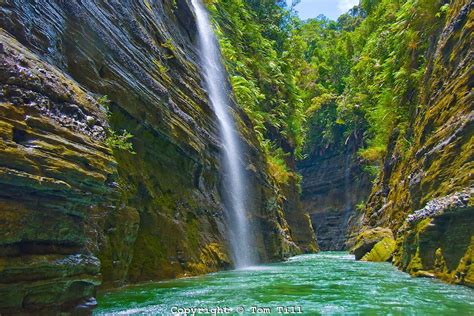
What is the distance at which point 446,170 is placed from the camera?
855 cm

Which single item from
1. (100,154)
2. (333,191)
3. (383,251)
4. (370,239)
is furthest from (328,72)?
(100,154)

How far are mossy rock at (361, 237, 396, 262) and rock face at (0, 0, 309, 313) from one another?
5.78m

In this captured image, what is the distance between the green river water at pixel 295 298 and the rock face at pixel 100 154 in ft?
2.79

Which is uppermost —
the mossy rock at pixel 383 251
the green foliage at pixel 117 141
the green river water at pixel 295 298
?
the green foliage at pixel 117 141

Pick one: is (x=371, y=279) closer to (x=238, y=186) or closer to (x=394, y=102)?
(x=238, y=186)

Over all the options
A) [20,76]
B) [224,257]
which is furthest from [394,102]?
[20,76]

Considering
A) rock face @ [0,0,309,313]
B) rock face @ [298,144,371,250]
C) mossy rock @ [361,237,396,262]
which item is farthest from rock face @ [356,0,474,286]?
rock face @ [298,144,371,250]

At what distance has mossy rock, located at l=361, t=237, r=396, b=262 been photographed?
1359cm

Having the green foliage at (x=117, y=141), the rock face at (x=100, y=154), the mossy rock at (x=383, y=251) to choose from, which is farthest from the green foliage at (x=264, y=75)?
the green foliage at (x=117, y=141)

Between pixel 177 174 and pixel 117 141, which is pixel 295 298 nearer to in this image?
pixel 117 141

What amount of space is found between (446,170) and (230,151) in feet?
24.6

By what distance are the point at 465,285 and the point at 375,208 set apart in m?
13.4

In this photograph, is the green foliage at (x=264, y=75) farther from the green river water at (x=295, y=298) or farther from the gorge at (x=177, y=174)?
the green river water at (x=295, y=298)

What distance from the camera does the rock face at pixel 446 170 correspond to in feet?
23.2
